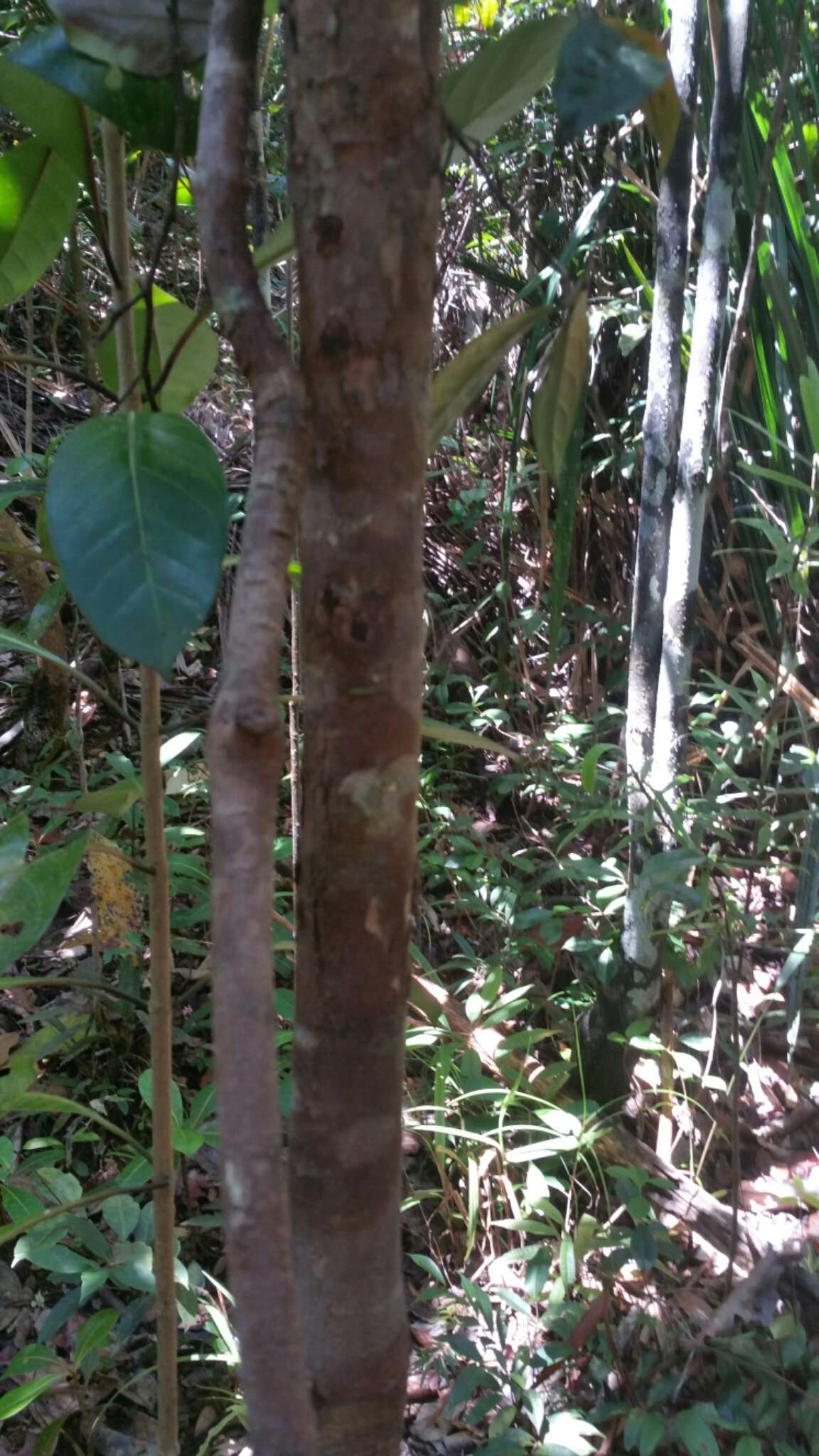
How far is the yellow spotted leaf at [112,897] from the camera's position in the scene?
51.0 inches

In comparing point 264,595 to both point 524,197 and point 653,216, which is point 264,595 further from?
point 524,197

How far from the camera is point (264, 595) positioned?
14.8 inches

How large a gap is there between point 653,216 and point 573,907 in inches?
50.3

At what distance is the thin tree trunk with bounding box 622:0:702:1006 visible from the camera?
1.34 meters

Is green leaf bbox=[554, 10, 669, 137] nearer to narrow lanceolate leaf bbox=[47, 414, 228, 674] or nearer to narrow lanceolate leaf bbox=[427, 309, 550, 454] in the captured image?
narrow lanceolate leaf bbox=[427, 309, 550, 454]

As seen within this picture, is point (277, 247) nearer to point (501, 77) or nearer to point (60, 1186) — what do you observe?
point (501, 77)

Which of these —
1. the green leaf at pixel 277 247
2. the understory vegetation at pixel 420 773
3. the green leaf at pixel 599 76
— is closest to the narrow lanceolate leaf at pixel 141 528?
the understory vegetation at pixel 420 773

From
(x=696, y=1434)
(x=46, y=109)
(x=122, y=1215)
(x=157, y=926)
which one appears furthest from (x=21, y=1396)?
(x=46, y=109)

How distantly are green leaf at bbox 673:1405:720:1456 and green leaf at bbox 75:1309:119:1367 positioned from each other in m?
0.55

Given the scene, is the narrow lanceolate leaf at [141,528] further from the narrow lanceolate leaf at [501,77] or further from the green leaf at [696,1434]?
the green leaf at [696,1434]

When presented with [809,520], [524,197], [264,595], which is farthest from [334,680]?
[524,197]

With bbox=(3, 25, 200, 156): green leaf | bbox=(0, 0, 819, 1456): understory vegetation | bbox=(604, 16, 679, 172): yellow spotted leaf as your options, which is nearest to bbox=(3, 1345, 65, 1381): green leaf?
bbox=(0, 0, 819, 1456): understory vegetation

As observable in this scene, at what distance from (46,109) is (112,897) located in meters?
0.94

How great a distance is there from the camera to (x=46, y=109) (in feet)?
1.91
